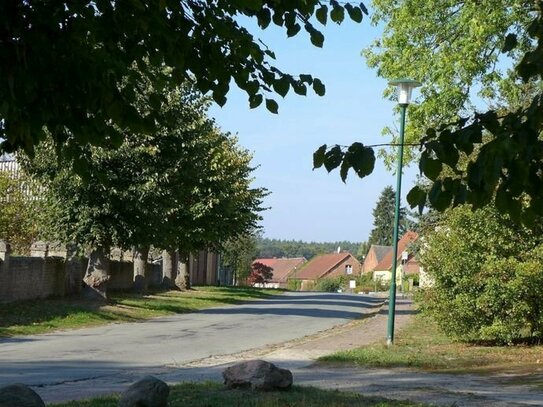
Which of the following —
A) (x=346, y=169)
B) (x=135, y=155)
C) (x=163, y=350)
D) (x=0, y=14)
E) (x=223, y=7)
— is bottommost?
(x=163, y=350)

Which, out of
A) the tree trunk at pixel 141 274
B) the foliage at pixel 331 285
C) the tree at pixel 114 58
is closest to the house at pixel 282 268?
the foliage at pixel 331 285

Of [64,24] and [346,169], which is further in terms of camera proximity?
[64,24]

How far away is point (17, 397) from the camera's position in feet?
24.0

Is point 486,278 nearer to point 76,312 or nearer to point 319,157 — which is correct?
point 76,312

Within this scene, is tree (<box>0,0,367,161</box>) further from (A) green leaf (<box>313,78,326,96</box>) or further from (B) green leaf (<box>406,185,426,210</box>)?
(B) green leaf (<box>406,185,426,210</box>)

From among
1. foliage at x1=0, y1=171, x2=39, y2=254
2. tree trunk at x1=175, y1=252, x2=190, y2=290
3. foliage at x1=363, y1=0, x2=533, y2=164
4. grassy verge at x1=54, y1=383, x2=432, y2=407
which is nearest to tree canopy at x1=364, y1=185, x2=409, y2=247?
tree trunk at x1=175, y1=252, x2=190, y2=290

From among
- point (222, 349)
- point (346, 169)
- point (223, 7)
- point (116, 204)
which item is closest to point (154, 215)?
point (116, 204)

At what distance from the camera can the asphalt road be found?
43.8 ft

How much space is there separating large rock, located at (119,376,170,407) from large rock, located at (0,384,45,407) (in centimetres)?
88

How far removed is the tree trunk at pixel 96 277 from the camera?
29.3 metres

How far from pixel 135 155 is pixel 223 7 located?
21.4 m

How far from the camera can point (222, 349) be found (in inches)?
730

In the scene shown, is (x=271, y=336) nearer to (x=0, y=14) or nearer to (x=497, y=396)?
(x=497, y=396)

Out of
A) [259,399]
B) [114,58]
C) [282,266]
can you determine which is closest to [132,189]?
[259,399]
